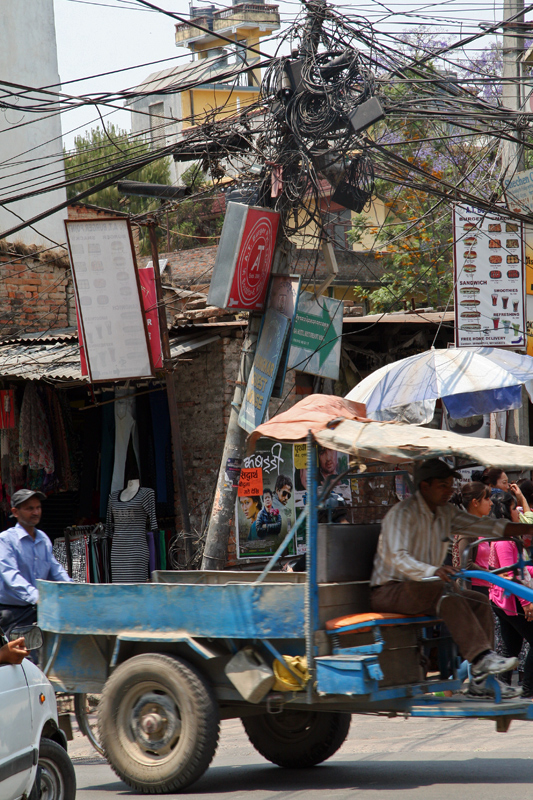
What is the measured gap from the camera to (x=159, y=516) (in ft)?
39.1

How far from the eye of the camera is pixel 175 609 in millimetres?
5309

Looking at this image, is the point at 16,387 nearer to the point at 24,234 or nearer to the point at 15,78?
the point at 24,234

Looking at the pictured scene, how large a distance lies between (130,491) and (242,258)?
11.5 feet

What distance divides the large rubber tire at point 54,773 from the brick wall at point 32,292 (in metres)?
10.7

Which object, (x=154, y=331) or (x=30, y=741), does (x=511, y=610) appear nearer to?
(x=30, y=741)

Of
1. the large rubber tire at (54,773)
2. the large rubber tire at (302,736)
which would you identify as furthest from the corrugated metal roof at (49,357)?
the large rubber tire at (54,773)

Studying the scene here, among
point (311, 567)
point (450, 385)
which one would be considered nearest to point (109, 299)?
point (450, 385)

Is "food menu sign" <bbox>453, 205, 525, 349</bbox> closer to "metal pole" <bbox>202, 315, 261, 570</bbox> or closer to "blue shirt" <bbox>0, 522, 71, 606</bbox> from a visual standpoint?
"metal pole" <bbox>202, 315, 261, 570</bbox>

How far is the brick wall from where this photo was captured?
15.1 meters

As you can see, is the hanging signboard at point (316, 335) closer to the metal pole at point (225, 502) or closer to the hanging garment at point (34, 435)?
the metal pole at point (225, 502)

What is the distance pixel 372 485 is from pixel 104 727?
95.1 inches

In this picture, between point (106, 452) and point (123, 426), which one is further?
point (106, 452)

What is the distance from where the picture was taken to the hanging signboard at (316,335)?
938 centimetres

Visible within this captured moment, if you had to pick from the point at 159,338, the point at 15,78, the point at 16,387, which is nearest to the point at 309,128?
the point at 159,338
